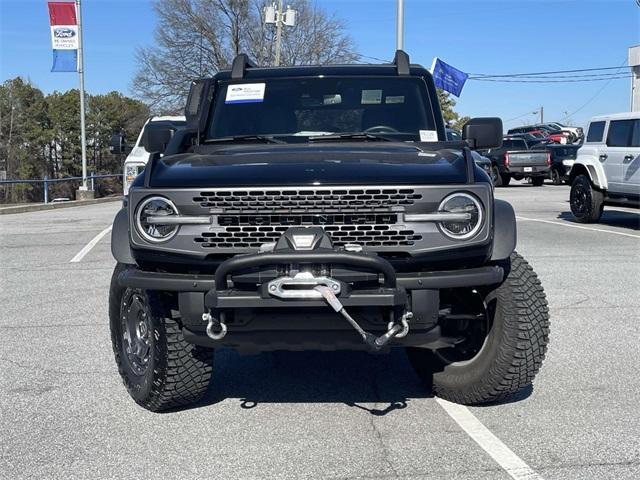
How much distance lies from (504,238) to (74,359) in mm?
3271

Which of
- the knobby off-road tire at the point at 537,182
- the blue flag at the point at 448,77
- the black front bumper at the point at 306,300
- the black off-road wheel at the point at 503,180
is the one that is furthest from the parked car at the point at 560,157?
the black front bumper at the point at 306,300

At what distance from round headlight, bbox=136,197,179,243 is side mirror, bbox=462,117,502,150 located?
7.47 ft

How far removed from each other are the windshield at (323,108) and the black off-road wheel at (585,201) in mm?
9759

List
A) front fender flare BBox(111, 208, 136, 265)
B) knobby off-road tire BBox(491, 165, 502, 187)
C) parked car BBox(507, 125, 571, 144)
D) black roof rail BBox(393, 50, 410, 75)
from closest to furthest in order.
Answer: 1. front fender flare BBox(111, 208, 136, 265)
2. black roof rail BBox(393, 50, 410, 75)
3. knobby off-road tire BBox(491, 165, 502, 187)
4. parked car BBox(507, 125, 571, 144)

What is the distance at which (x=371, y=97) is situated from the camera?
5641mm

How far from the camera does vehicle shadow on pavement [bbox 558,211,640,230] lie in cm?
1502

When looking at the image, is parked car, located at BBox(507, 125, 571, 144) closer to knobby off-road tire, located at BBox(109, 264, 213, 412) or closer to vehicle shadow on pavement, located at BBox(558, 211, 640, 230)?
vehicle shadow on pavement, located at BBox(558, 211, 640, 230)

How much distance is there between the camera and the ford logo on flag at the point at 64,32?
2798 cm

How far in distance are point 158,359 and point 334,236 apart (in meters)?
1.20

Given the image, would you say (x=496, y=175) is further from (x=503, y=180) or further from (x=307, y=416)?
(x=307, y=416)

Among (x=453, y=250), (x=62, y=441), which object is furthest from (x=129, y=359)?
(x=453, y=250)

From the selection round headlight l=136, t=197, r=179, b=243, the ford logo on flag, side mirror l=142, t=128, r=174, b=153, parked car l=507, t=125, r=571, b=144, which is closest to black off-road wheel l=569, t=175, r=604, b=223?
side mirror l=142, t=128, r=174, b=153

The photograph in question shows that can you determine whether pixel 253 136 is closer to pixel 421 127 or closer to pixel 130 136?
pixel 421 127

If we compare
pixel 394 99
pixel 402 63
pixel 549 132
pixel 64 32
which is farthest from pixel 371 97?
pixel 549 132
